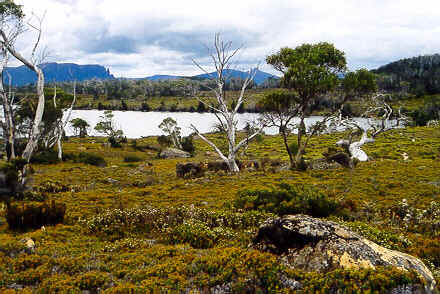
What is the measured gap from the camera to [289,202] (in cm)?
1285

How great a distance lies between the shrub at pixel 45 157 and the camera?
3667 cm

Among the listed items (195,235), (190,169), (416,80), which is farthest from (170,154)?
(416,80)

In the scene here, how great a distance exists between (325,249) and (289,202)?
6.49 metres

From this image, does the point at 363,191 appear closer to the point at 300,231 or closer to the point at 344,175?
the point at 344,175

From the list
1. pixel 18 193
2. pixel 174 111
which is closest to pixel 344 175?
pixel 18 193

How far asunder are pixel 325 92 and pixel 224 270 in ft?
68.8

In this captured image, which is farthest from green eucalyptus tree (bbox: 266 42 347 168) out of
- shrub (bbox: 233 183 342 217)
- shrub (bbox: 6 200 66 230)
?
shrub (bbox: 6 200 66 230)

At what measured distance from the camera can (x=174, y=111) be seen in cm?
17225

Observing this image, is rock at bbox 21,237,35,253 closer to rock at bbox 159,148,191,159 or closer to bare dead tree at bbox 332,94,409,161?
bare dead tree at bbox 332,94,409,161

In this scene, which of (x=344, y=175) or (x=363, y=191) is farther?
(x=344, y=175)

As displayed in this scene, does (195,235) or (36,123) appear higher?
(36,123)

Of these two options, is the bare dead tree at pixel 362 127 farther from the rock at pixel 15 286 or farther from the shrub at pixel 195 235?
the rock at pixel 15 286

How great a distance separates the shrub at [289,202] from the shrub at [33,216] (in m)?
7.64

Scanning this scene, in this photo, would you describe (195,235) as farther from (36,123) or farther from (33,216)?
(36,123)
